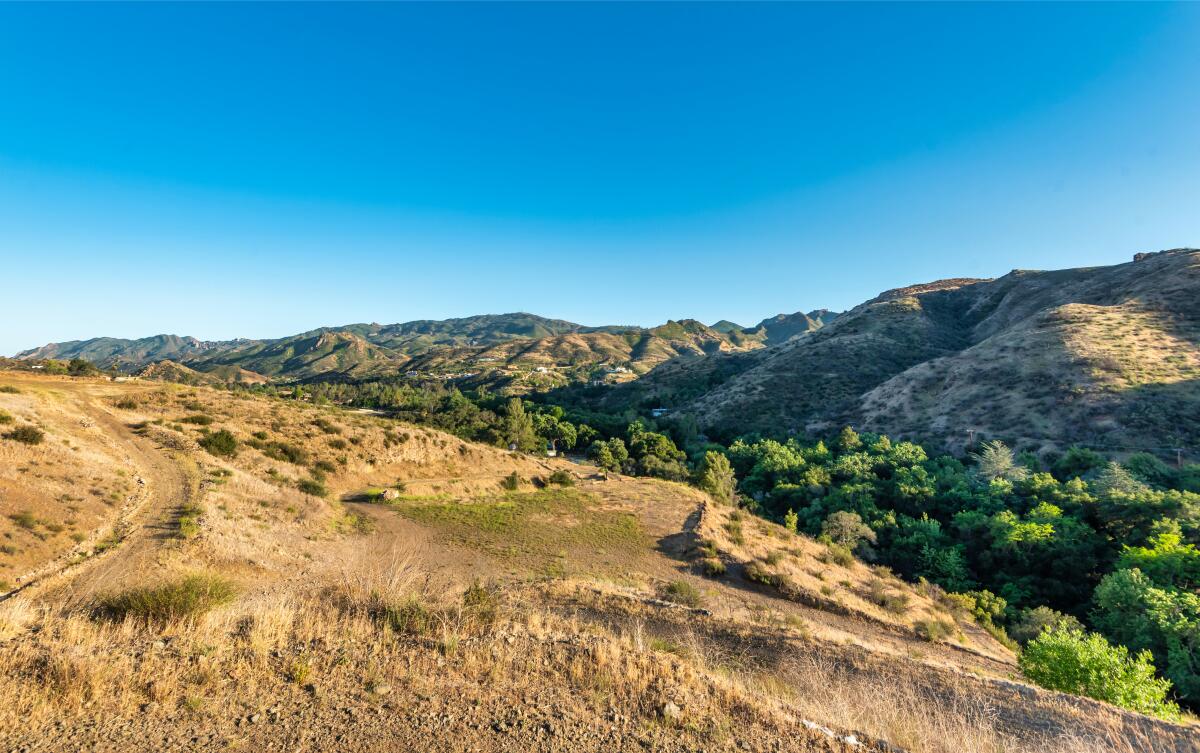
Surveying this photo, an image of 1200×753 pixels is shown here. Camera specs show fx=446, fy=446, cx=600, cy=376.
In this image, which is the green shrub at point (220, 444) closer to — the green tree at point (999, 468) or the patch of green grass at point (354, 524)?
the patch of green grass at point (354, 524)

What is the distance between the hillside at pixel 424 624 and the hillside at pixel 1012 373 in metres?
39.1

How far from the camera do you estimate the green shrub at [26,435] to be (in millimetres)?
17719

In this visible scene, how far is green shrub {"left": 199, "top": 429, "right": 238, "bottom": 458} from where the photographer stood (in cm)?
2386

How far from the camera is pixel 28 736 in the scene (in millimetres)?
3982

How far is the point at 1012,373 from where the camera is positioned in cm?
5416

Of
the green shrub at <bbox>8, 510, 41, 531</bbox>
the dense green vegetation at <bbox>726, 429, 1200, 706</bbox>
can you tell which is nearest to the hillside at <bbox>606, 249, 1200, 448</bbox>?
the dense green vegetation at <bbox>726, 429, 1200, 706</bbox>

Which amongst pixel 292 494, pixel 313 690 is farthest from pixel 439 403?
pixel 313 690

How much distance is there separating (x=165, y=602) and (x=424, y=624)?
12.3ft

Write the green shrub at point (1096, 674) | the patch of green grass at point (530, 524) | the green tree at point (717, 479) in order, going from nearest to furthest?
1. the green shrub at point (1096, 674)
2. the patch of green grass at point (530, 524)
3. the green tree at point (717, 479)

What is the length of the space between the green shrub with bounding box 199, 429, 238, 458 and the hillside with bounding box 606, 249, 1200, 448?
55.1 m

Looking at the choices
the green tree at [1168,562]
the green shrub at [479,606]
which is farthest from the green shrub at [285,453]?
the green tree at [1168,562]

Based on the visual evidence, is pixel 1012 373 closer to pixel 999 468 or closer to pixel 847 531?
pixel 999 468

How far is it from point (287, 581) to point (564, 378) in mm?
141751

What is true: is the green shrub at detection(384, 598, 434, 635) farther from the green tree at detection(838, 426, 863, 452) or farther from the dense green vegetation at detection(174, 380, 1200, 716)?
the green tree at detection(838, 426, 863, 452)
